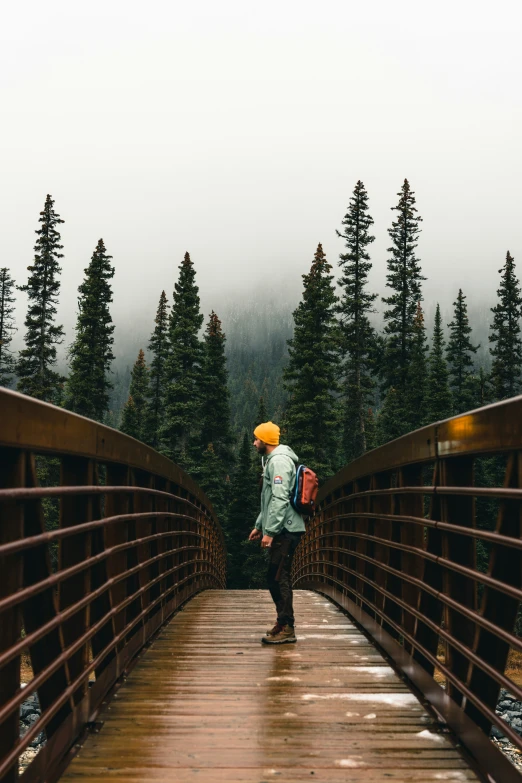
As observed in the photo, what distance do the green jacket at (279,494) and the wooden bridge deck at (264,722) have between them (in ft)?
3.34

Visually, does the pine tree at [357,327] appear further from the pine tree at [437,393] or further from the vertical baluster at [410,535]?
the vertical baluster at [410,535]

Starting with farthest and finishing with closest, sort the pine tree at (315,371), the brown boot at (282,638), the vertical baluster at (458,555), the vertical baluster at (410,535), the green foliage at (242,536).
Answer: the green foliage at (242,536) → the pine tree at (315,371) → the brown boot at (282,638) → the vertical baluster at (410,535) → the vertical baluster at (458,555)

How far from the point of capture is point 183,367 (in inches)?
2165

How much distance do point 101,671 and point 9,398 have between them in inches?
91.6

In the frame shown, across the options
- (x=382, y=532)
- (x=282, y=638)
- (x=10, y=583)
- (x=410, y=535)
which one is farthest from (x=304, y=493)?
(x=10, y=583)

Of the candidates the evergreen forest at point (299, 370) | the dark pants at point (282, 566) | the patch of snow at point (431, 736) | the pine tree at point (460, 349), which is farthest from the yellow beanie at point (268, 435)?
the pine tree at point (460, 349)

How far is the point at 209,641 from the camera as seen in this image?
587cm

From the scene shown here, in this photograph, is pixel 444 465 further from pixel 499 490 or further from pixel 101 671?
pixel 101 671

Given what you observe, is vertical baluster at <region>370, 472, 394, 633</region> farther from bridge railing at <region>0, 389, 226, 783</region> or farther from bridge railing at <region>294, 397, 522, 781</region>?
bridge railing at <region>0, 389, 226, 783</region>

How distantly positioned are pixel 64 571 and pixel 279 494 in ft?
10.8

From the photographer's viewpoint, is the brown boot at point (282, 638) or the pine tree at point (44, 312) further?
the pine tree at point (44, 312)

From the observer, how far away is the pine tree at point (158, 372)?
67812mm

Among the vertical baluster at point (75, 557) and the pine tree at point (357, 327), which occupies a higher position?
the pine tree at point (357, 327)

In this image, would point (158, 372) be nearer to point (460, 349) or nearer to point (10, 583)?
point (460, 349)
